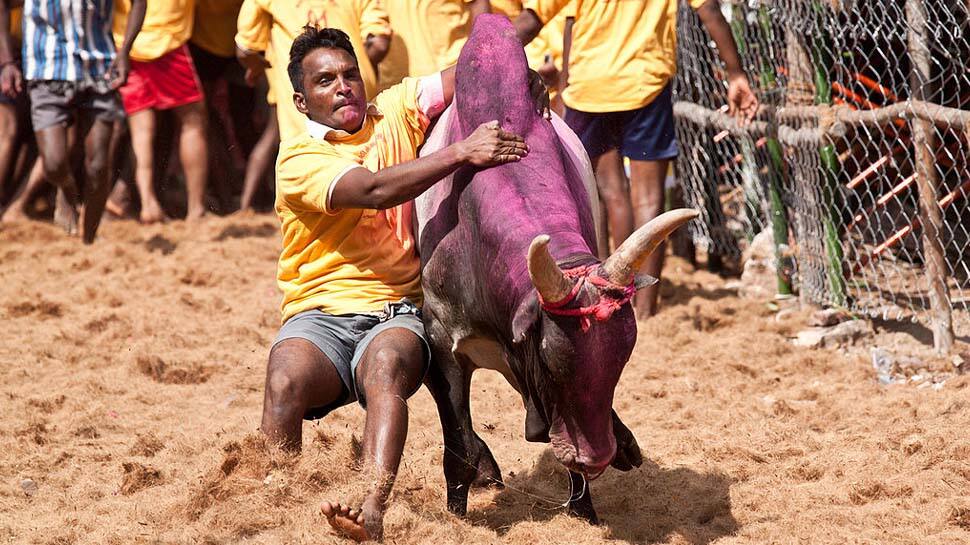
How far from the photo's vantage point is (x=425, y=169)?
354 cm

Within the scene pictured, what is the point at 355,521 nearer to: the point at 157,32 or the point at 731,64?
the point at 731,64

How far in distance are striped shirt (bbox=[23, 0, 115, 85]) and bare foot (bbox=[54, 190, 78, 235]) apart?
1039mm

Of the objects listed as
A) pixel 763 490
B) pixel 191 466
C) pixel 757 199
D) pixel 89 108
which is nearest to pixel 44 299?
pixel 89 108

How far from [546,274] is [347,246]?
3.60 ft

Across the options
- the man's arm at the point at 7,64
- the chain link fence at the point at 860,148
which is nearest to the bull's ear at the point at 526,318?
the chain link fence at the point at 860,148

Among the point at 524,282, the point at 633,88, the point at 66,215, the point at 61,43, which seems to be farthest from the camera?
the point at 66,215

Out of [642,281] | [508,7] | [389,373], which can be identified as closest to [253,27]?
[508,7]

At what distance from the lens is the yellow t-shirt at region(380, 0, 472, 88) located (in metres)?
6.92

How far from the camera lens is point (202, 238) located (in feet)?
28.7

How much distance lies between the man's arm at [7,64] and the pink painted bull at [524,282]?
4901mm

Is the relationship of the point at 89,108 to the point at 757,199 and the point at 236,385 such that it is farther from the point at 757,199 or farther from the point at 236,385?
the point at 757,199

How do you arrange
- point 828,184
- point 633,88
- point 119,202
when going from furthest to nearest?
point 119,202 < point 633,88 < point 828,184

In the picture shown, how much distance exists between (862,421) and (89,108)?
5.39 metres

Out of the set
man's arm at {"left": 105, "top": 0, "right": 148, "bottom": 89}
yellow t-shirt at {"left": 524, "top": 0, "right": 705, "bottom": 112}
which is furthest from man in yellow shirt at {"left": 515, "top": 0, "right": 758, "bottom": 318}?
man's arm at {"left": 105, "top": 0, "right": 148, "bottom": 89}
